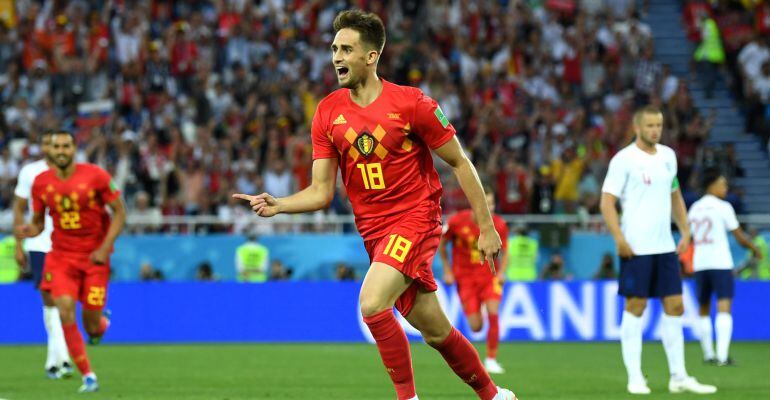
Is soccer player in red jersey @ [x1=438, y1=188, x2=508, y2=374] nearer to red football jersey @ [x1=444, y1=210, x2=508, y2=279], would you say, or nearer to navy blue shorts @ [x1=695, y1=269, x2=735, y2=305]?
red football jersey @ [x1=444, y1=210, x2=508, y2=279]

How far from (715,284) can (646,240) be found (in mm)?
4709

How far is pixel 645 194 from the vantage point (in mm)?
11625

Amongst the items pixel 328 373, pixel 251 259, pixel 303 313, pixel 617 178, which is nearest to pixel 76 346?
pixel 328 373

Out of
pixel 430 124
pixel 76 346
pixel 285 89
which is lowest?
pixel 76 346

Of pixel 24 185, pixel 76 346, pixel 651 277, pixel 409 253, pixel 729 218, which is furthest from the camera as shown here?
pixel 729 218

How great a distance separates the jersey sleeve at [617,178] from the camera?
11.7 m

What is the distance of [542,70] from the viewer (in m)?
26.3

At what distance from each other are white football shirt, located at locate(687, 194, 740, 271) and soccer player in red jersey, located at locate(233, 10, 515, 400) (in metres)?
8.05

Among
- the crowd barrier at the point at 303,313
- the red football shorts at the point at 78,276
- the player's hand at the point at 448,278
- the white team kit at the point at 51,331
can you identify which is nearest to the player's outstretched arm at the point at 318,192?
the red football shorts at the point at 78,276

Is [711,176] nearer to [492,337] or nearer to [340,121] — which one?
[492,337]

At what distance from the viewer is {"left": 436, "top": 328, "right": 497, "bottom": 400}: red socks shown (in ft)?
27.1

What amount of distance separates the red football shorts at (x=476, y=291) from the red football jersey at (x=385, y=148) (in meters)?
6.73

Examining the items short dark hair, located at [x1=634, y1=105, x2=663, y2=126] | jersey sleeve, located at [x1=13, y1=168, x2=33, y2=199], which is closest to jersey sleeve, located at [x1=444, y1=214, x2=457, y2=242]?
short dark hair, located at [x1=634, y1=105, x2=663, y2=126]

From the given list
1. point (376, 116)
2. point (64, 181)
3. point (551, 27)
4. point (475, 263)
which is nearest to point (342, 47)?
point (376, 116)
